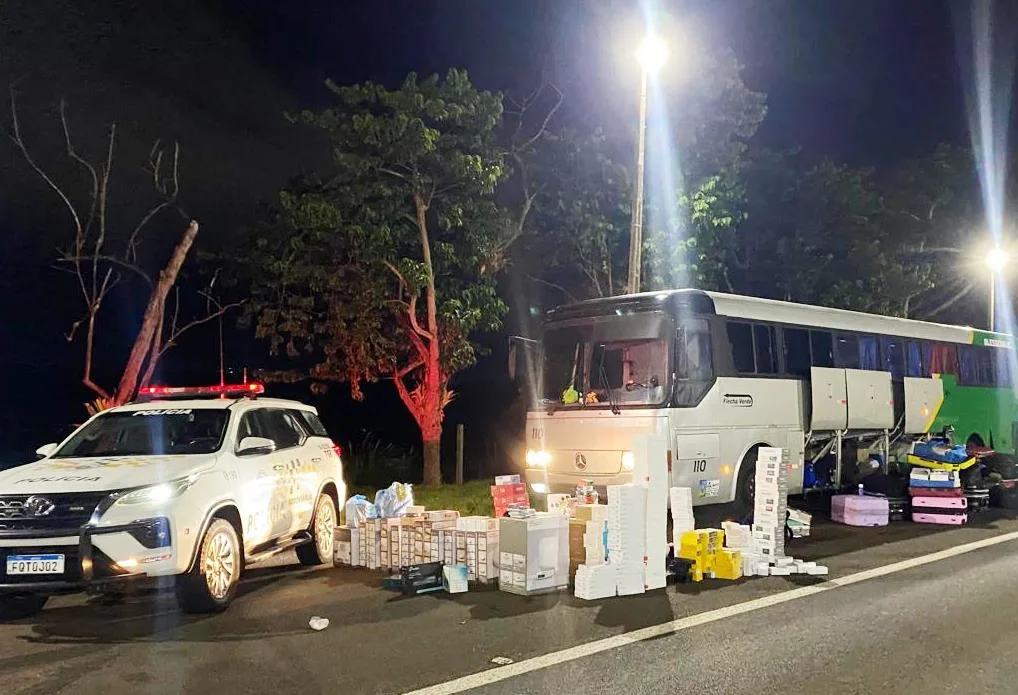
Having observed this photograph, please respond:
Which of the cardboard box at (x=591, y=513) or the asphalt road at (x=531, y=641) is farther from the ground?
the cardboard box at (x=591, y=513)

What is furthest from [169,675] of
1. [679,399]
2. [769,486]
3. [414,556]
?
[679,399]

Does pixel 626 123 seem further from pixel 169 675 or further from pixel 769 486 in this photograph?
pixel 169 675

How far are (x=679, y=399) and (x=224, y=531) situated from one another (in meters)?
5.92

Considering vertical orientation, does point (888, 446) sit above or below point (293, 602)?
above

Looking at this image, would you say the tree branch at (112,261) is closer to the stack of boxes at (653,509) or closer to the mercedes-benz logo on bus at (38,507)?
the mercedes-benz logo on bus at (38,507)

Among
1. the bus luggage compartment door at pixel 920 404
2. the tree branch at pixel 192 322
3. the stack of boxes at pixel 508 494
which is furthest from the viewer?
the tree branch at pixel 192 322

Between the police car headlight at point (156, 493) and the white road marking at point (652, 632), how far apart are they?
9.56 feet

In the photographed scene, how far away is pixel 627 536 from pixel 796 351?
6562 mm

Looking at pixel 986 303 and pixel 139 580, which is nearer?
pixel 139 580

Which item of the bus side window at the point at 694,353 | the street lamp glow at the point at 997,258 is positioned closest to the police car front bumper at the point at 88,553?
the bus side window at the point at 694,353

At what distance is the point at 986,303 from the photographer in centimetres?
3106

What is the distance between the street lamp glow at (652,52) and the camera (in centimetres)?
1409

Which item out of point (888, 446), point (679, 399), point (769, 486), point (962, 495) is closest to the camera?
point (769, 486)

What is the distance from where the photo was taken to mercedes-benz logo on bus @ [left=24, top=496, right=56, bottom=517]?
7066 mm
